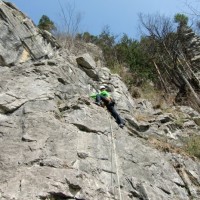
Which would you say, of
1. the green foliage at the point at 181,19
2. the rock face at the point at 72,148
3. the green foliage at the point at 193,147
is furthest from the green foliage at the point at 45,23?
the green foliage at the point at 193,147

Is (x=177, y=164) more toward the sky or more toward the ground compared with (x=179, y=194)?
more toward the sky

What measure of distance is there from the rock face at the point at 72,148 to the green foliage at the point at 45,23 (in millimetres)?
11619

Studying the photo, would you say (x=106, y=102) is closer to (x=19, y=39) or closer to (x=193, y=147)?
(x=193, y=147)

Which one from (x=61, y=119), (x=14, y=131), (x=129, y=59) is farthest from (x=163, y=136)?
(x=129, y=59)

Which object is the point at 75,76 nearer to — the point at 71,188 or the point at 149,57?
the point at 71,188

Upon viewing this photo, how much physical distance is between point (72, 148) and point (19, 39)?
6.67 meters

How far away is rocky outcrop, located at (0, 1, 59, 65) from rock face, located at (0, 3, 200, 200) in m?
0.22

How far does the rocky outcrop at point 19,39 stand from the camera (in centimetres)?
1363

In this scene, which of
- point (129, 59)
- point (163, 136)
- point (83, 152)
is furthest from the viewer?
point (129, 59)

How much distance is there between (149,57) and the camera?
25594 millimetres

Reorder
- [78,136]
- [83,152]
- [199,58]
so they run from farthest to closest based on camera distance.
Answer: [199,58], [78,136], [83,152]

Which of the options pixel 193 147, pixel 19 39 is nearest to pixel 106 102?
pixel 193 147

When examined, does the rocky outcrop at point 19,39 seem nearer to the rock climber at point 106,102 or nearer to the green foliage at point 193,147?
the rock climber at point 106,102

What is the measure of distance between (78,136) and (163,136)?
4.87 meters
